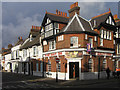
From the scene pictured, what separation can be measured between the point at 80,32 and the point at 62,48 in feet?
12.2

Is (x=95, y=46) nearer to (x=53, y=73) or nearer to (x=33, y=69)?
(x=53, y=73)

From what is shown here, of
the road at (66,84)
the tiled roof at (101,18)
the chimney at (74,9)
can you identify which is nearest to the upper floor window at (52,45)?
the chimney at (74,9)

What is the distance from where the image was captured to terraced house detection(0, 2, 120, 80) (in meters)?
21.8

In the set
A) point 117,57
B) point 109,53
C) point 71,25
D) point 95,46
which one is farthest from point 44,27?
point 117,57

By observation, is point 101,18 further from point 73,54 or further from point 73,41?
point 73,54

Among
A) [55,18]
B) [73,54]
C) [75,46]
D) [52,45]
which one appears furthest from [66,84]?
[55,18]

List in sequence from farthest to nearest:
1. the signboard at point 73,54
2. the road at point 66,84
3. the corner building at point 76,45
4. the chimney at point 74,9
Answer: the chimney at point 74,9
the corner building at point 76,45
the signboard at point 73,54
the road at point 66,84

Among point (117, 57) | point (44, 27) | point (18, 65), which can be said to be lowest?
point (18, 65)

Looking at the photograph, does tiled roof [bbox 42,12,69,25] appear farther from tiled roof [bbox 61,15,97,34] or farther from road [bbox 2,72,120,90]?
road [bbox 2,72,120,90]

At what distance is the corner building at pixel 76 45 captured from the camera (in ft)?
71.5

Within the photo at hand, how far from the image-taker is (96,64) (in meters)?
23.3

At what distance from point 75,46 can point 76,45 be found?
0.70 ft

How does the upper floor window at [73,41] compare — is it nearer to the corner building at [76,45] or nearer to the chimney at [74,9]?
the corner building at [76,45]

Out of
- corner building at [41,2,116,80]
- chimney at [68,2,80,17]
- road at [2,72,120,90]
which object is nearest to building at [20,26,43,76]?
corner building at [41,2,116,80]
